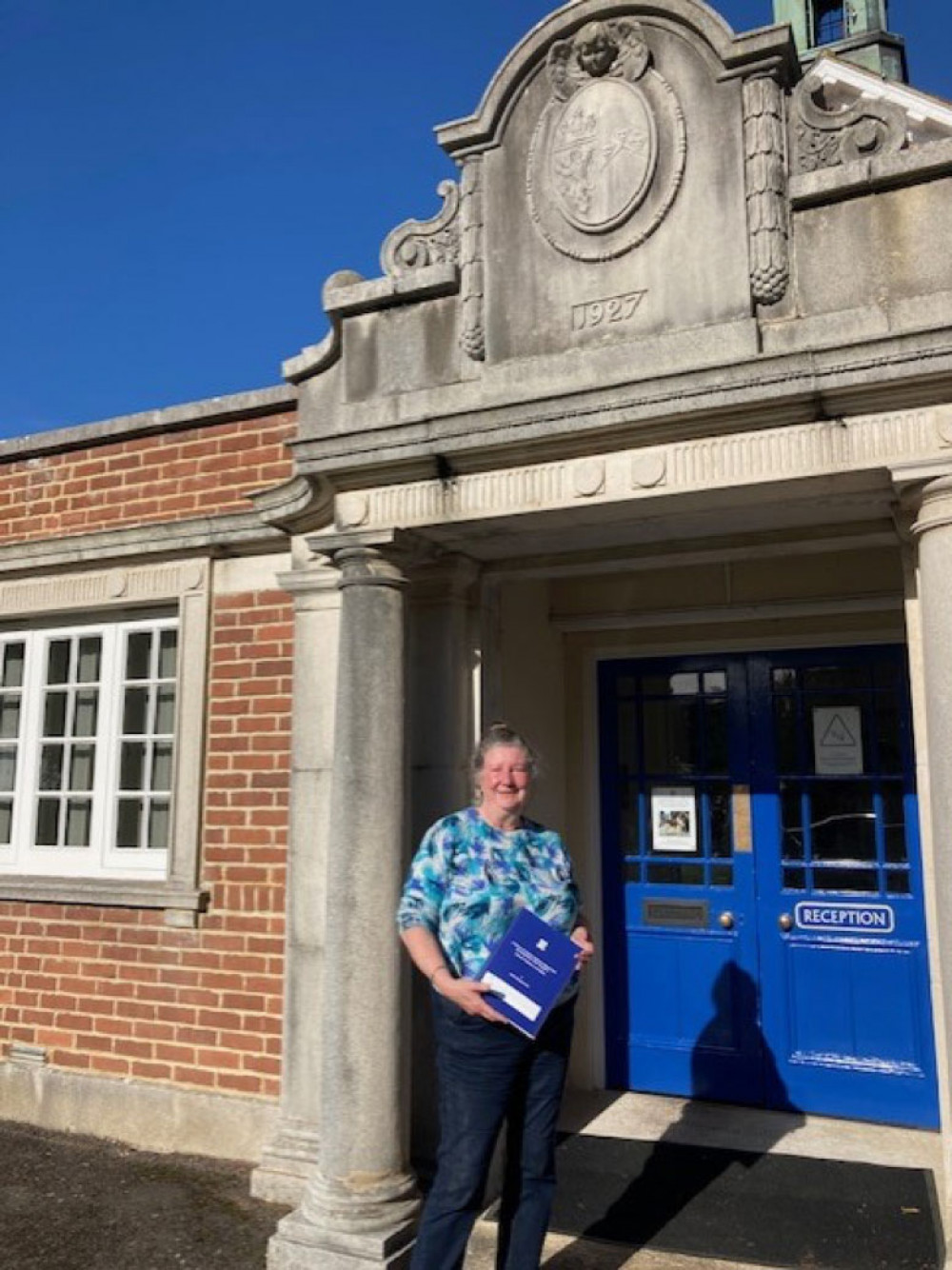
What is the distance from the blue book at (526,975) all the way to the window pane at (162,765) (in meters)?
Answer: 3.02

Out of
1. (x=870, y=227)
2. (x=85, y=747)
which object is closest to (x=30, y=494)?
(x=85, y=747)

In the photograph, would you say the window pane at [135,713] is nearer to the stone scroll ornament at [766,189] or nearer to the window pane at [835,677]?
the window pane at [835,677]

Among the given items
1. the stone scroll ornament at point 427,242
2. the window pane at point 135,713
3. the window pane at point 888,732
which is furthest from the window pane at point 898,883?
the window pane at point 135,713

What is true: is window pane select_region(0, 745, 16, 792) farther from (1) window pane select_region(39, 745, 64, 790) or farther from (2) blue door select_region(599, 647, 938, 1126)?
(2) blue door select_region(599, 647, 938, 1126)

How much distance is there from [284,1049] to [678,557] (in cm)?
282

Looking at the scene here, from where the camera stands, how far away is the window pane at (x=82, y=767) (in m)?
5.85

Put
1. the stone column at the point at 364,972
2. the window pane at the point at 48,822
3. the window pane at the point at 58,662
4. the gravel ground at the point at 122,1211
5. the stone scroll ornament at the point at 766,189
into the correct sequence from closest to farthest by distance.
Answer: the stone scroll ornament at the point at 766,189, the stone column at the point at 364,972, the gravel ground at the point at 122,1211, the window pane at the point at 48,822, the window pane at the point at 58,662

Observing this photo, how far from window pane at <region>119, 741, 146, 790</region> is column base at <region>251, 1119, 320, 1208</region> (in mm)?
2065

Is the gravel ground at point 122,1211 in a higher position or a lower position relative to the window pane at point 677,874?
lower

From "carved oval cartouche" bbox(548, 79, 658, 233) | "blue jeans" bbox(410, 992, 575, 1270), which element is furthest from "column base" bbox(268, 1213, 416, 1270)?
"carved oval cartouche" bbox(548, 79, 658, 233)

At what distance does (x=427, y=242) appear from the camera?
4.41 metres

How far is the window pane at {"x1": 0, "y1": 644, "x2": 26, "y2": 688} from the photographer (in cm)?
625

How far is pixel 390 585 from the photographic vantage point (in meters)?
4.29

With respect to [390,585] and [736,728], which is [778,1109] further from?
[390,585]
